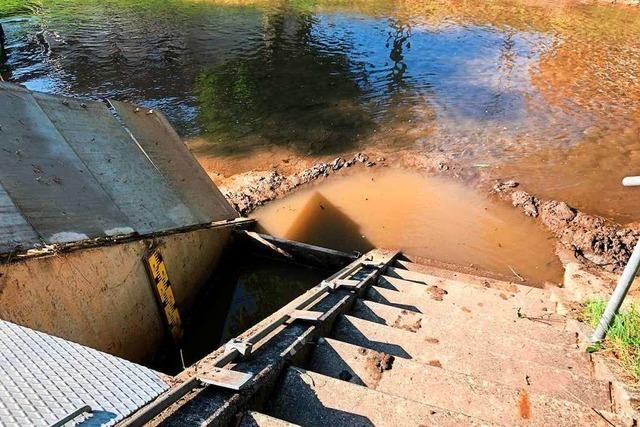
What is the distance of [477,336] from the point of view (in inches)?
148

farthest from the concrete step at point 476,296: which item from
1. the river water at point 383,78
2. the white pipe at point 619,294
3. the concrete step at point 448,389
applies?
the concrete step at point 448,389

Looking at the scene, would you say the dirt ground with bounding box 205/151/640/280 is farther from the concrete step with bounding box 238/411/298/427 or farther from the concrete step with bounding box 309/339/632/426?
the concrete step with bounding box 238/411/298/427

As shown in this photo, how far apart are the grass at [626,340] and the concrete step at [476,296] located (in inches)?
42.3

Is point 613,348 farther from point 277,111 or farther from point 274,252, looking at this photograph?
point 277,111

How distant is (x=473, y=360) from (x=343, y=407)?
1320mm

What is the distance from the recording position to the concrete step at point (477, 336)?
3.39m

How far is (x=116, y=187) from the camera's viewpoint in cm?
448

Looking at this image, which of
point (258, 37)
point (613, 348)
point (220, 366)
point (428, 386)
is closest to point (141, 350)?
point (220, 366)

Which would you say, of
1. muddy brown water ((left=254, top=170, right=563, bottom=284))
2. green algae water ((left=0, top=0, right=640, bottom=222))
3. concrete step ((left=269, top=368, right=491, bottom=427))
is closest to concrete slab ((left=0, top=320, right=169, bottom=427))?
concrete step ((left=269, top=368, right=491, bottom=427))

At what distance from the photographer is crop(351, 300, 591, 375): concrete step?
339 cm

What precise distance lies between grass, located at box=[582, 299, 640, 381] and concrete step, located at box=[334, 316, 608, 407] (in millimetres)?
270

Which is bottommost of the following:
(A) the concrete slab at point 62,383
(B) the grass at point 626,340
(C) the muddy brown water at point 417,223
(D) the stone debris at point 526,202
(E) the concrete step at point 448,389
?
(C) the muddy brown water at point 417,223

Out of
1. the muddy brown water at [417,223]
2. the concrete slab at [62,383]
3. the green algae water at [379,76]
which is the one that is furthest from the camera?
the green algae water at [379,76]

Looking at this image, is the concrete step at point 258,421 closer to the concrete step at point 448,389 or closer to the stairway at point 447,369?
the stairway at point 447,369
